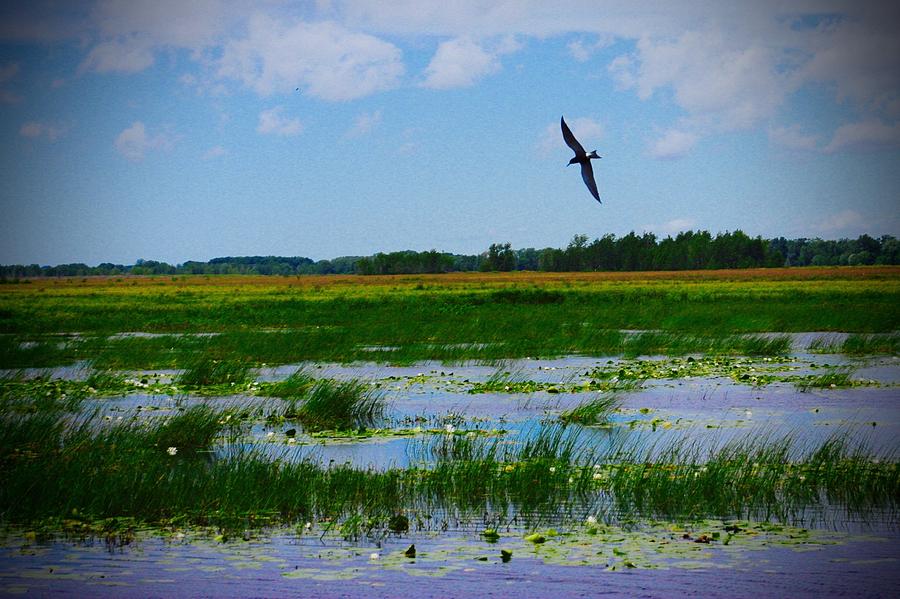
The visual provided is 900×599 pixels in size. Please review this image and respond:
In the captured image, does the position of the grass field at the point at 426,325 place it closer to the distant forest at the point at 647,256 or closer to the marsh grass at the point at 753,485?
the marsh grass at the point at 753,485

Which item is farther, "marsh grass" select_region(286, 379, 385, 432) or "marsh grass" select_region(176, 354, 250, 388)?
"marsh grass" select_region(176, 354, 250, 388)

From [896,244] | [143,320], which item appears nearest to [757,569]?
[143,320]

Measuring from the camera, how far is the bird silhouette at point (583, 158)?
14.4m

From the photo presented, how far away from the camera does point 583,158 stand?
48.0ft

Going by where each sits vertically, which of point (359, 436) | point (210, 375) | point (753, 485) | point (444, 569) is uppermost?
point (210, 375)

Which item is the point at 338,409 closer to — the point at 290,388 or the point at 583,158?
the point at 290,388

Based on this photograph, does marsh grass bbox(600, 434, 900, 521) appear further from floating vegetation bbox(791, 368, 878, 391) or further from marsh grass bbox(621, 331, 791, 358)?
marsh grass bbox(621, 331, 791, 358)

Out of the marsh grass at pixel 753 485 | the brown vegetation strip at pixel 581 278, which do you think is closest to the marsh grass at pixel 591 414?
the marsh grass at pixel 753 485

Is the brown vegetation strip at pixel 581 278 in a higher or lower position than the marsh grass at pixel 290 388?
higher

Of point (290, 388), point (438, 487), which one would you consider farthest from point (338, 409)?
point (438, 487)

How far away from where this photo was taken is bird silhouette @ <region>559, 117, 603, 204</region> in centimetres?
1436

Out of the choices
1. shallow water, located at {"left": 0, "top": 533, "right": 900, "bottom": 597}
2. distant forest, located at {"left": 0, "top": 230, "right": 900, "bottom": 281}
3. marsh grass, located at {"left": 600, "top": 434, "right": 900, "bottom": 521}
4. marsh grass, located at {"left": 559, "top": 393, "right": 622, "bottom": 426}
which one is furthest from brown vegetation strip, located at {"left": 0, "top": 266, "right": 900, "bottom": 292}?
shallow water, located at {"left": 0, "top": 533, "right": 900, "bottom": 597}

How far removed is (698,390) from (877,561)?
42.7 ft

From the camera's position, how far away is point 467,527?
10883mm
